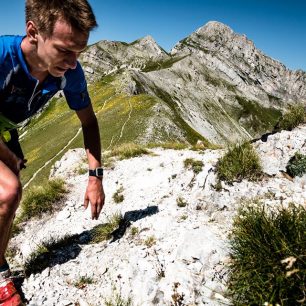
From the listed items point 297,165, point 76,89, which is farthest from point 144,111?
point 76,89

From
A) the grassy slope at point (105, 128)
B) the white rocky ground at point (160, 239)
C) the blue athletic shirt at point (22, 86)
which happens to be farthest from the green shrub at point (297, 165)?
the grassy slope at point (105, 128)

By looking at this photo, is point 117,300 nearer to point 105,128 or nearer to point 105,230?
point 105,230

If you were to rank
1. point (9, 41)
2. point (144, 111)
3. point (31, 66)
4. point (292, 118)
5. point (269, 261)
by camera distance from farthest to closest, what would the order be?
point (144, 111) < point (292, 118) < point (31, 66) < point (9, 41) < point (269, 261)

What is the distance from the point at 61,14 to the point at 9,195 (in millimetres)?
2288

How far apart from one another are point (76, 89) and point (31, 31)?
155 cm

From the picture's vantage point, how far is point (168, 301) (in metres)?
5.10

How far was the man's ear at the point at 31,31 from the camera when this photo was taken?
4.55m

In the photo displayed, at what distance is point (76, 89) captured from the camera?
19.8 ft

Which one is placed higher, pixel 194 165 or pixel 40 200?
pixel 194 165

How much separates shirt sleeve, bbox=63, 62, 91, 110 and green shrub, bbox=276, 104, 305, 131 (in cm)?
572

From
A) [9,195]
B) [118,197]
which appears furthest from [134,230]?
[9,195]

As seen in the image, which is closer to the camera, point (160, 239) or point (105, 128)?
point (160, 239)

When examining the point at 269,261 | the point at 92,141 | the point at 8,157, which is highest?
the point at 92,141

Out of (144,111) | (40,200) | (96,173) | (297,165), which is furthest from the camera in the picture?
(144,111)
